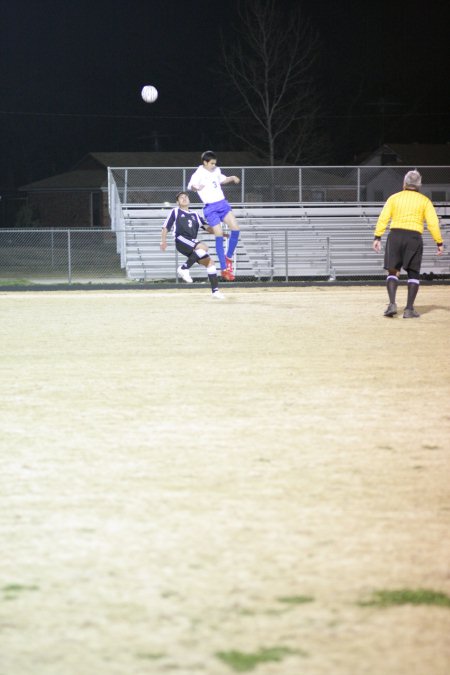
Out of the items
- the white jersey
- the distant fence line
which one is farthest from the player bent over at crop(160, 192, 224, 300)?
the distant fence line

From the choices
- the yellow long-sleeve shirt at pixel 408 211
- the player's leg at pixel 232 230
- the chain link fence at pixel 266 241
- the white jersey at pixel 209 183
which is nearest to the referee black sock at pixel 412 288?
the yellow long-sleeve shirt at pixel 408 211

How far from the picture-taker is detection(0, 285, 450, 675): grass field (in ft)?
11.3

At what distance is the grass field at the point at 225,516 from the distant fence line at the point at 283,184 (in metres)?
18.6

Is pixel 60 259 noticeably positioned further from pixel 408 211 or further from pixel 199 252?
pixel 408 211

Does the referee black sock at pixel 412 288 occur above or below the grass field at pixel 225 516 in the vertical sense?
above

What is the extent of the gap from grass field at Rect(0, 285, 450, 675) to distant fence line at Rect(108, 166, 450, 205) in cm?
1865

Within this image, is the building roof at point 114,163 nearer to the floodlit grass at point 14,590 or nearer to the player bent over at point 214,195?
the player bent over at point 214,195

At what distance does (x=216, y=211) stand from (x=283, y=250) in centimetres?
1072

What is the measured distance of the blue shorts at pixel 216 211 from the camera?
61.0 feet

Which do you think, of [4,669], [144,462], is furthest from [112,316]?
[4,669]

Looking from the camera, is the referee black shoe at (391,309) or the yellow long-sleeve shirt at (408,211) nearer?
the yellow long-sleeve shirt at (408,211)

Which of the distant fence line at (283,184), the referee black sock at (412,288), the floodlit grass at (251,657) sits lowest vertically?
the floodlit grass at (251,657)

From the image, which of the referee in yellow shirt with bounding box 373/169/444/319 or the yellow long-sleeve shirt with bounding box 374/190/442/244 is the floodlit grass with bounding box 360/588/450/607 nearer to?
the referee in yellow shirt with bounding box 373/169/444/319

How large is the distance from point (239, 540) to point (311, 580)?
0.58 meters
